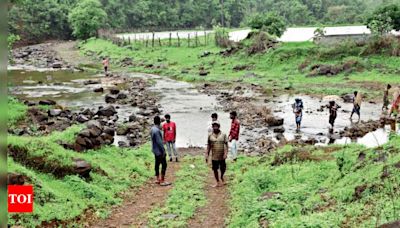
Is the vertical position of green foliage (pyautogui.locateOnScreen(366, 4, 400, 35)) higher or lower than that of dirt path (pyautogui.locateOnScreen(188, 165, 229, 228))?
higher

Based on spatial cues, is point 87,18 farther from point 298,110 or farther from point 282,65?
point 298,110

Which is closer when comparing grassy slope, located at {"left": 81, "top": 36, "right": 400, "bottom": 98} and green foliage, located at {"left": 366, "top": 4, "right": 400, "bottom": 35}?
grassy slope, located at {"left": 81, "top": 36, "right": 400, "bottom": 98}

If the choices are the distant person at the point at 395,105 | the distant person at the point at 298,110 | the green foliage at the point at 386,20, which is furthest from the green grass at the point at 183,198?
the green foliage at the point at 386,20

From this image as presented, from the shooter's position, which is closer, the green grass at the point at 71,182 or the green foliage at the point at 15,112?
the green grass at the point at 71,182

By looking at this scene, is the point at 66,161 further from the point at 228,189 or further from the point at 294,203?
the point at 294,203

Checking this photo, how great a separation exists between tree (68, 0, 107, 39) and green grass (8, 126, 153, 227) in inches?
→ 3152

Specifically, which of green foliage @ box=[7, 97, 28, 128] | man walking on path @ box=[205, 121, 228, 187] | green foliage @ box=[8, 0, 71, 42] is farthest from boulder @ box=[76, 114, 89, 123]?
green foliage @ box=[8, 0, 71, 42]

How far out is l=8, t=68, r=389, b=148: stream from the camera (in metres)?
23.5

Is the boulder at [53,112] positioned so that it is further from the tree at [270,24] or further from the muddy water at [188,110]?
the tree at [270,24]

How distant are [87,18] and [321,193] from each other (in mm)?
87972

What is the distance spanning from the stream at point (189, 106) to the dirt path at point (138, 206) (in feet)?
22.4

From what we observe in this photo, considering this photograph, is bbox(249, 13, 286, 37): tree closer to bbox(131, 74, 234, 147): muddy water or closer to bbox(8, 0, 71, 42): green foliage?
bbox(131, 74, 234, 147): muddy water

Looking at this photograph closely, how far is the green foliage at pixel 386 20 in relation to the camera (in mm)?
48469

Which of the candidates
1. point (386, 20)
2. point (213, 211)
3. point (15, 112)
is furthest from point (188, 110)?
point (386, 20)
